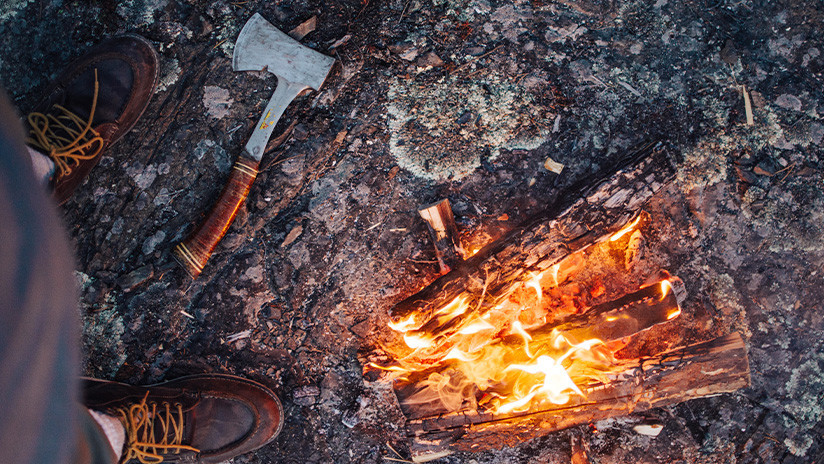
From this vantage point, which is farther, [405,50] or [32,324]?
[405,50]

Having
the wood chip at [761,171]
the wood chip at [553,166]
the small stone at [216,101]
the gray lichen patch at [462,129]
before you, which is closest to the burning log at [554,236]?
the wood chip at [553,166]

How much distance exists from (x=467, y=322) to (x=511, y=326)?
391mm

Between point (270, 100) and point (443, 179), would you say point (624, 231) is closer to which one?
point (443, 179)

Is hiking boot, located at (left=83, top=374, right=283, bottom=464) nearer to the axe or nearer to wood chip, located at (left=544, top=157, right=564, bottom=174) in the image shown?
the axe

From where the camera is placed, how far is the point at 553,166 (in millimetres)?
2938

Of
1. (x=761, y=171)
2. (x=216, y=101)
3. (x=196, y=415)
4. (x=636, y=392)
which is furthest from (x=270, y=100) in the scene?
(x=761, y=171)

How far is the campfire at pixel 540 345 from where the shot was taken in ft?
8.54

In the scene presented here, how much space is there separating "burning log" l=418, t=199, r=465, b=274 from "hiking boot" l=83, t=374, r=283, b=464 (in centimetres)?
146

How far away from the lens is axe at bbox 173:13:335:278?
2.85 metres

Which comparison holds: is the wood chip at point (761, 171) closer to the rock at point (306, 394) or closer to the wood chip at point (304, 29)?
the wood chip at point (304, 29)

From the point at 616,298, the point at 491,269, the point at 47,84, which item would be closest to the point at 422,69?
the point at 491,269

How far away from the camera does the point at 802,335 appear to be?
2961 mm

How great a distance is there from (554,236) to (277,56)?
2077 millimetres

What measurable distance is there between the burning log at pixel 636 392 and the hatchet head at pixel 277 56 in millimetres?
2302
